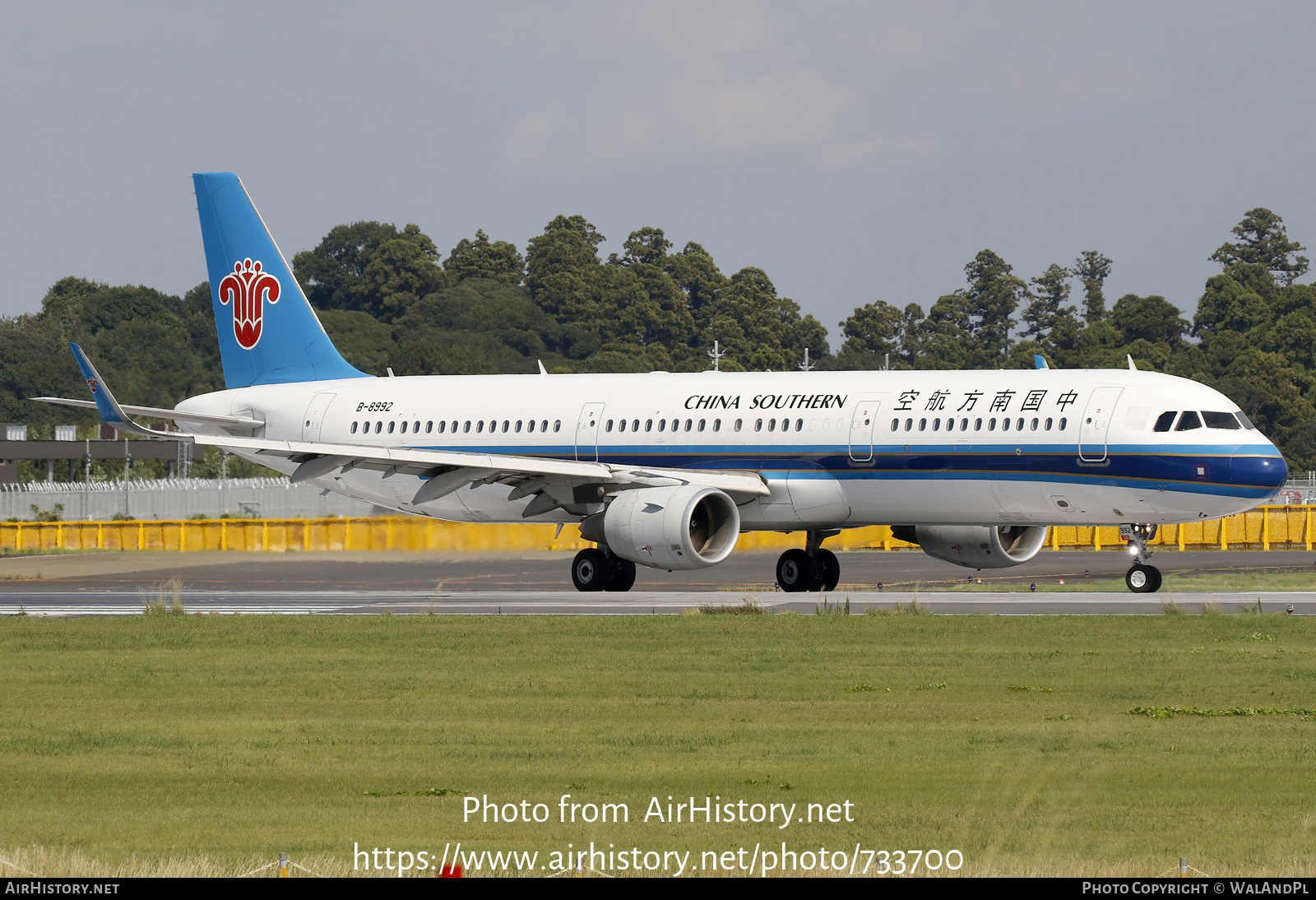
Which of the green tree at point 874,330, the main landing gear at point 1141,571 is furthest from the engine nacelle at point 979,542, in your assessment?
the green tree at point 874,330

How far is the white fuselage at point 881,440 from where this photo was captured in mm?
30609

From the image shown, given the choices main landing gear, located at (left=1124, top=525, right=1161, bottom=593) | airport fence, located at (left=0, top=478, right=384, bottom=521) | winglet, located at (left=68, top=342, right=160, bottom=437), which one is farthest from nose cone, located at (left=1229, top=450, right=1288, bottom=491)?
airport fence, located at (left=0, top=478, right=384, bottom=521)

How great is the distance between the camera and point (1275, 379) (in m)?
115

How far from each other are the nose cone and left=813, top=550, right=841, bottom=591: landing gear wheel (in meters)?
8.45

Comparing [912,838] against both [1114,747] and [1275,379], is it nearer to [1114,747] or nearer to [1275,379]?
[1114,747]

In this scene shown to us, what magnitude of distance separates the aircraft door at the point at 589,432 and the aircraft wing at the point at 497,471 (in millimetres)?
723

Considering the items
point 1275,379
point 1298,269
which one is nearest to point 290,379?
point 1275,379

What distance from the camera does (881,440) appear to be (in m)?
32.3

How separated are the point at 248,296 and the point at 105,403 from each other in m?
9.07

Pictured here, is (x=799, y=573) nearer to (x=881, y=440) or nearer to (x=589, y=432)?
(x=881, y=440)

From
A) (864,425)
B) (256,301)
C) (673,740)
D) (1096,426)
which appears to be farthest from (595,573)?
(673,740)

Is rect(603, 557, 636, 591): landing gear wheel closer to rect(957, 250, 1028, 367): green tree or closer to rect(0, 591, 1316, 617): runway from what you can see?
rect(0, 591, 1316, 617): runway

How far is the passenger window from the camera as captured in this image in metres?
30.6

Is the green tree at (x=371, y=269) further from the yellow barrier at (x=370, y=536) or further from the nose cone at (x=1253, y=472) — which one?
the nose cone at (x=1253, y=472)
